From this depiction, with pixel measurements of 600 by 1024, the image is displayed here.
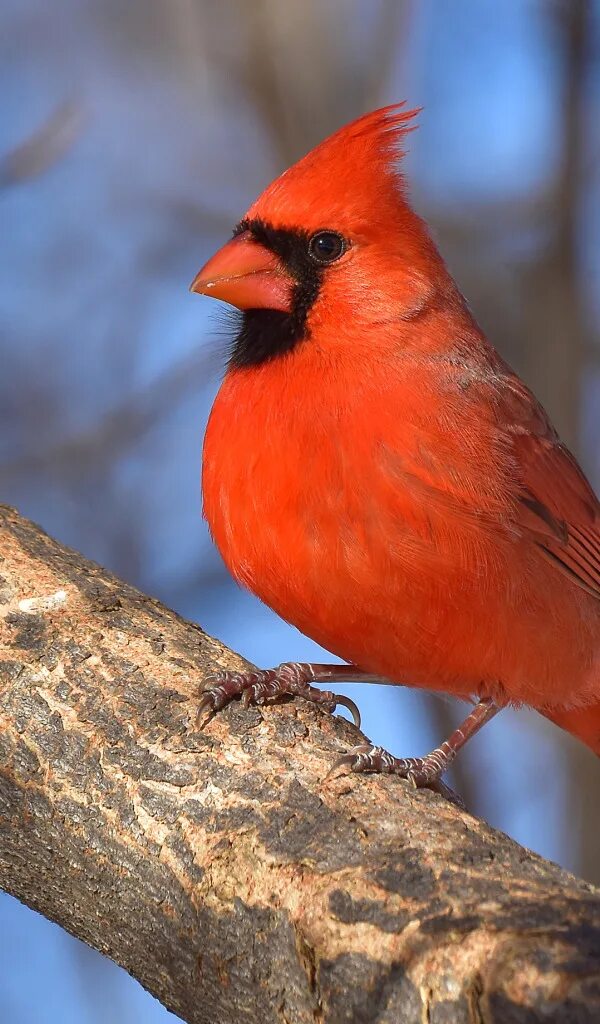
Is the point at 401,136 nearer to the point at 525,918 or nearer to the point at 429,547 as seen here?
the point at 429,547

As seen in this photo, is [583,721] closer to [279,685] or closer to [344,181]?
[279,685]

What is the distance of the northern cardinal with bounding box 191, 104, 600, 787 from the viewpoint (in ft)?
8.73

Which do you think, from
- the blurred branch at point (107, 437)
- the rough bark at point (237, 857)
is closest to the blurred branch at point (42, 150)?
the blurred branch at point (107, 437)

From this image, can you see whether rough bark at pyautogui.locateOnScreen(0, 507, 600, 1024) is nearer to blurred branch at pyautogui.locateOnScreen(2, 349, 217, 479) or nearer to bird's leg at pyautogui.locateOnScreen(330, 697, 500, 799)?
bird's leg at pyautogui.locateOnScreen(330, 697, 500, 799)

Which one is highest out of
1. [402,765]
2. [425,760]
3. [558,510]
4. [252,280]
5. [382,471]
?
[558,510]

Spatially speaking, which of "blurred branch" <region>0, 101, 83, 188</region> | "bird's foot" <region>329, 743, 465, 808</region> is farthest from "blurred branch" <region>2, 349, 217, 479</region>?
"bird's foot" <region>329, 743, 465, 808</region>

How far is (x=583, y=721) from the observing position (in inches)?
136

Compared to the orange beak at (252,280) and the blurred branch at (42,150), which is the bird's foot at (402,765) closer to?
the orange beak at (252,280)

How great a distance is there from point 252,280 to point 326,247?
0.19 metres

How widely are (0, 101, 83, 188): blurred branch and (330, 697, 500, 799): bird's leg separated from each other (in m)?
2.69

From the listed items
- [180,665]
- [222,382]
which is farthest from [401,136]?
[180,665]

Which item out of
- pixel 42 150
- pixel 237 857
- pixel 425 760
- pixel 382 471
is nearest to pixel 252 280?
pixel 382 471

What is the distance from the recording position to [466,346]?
3055 millimetres

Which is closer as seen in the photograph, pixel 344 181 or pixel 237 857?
pixel 237 857
